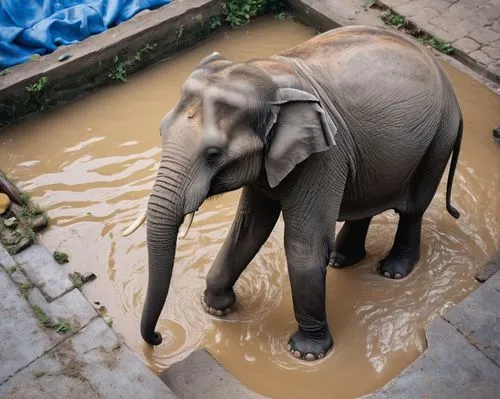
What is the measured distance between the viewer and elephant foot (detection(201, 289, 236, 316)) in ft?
16.3

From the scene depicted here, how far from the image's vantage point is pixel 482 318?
15.2 ft

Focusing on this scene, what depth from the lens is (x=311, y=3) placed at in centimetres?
763

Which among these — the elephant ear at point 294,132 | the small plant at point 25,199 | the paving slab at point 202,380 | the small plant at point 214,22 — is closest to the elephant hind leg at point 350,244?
the paving slab at point 202,380

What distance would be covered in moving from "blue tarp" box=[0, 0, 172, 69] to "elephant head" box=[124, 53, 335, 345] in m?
3.56

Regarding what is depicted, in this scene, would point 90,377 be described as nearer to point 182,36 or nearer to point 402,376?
point 402,376

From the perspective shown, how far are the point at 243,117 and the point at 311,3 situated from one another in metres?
4.46

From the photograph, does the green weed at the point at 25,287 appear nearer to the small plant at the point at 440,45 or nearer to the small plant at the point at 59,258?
the small plant at the point at 59,258

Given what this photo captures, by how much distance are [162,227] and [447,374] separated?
198 cm

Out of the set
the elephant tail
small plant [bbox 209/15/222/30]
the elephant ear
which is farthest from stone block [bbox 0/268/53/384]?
small plant [bbox 209/15/222/30]

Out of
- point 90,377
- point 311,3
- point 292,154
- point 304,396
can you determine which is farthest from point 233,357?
point 311,3

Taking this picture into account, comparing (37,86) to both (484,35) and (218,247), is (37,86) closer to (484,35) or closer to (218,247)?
(218,247)

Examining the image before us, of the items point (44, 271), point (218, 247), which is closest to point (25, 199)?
point (44, 271)

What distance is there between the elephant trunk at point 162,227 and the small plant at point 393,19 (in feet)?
15.4

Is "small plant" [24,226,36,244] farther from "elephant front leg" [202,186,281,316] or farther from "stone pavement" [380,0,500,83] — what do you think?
"stone pavement" [380,0,500,83]
